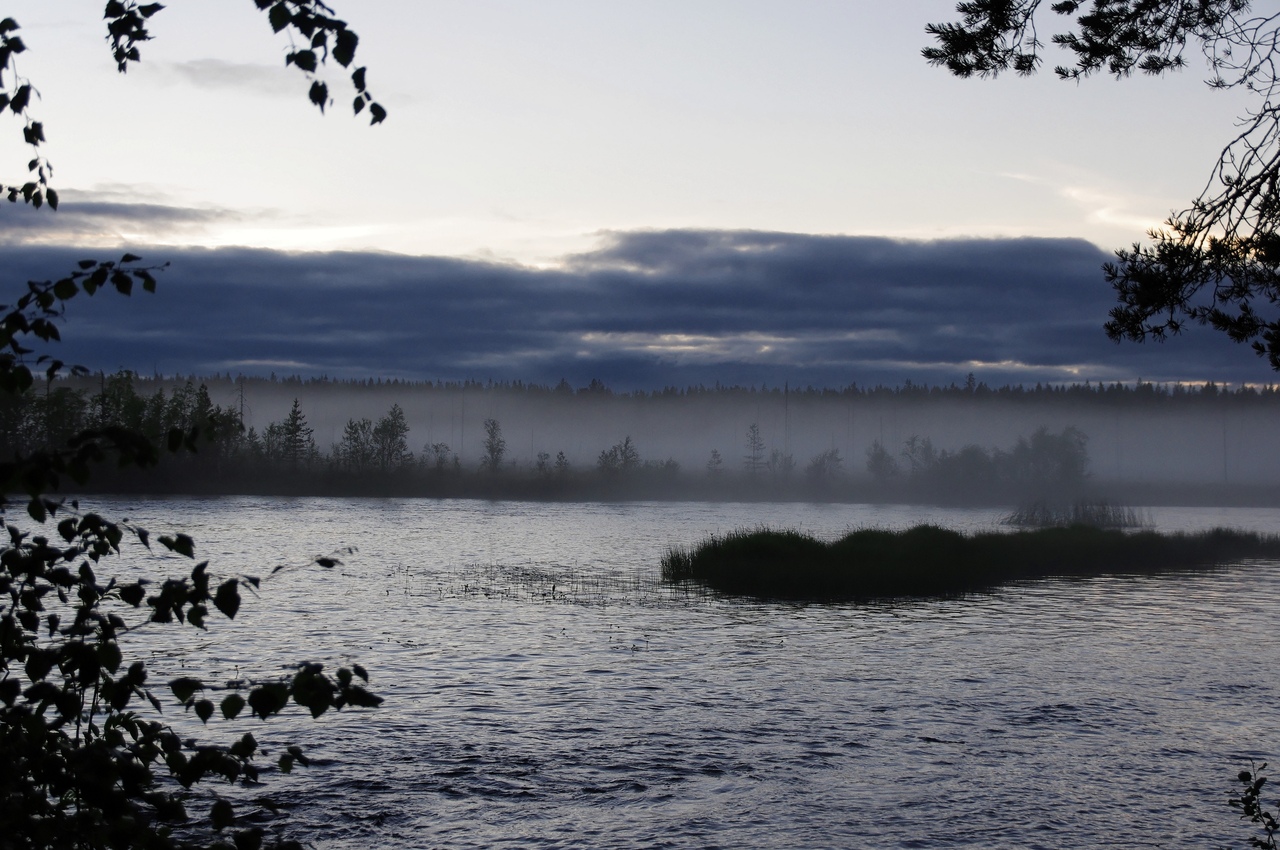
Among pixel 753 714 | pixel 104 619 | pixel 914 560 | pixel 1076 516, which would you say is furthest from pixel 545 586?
pixel 1076 516

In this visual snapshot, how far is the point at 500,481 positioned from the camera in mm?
183125

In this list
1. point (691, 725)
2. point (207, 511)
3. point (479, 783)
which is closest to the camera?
point (479, 783)

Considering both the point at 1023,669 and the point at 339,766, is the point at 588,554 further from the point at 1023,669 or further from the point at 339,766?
the point at 339,766

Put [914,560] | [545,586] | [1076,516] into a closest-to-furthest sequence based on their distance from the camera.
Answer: [545,586], [914,560], [1076,516]

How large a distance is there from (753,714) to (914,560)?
3509 centimetres

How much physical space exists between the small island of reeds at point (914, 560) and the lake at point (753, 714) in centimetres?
383

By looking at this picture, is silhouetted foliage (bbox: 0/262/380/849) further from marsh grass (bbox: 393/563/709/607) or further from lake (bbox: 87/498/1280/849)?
marsh grass (bbox: 393/563/709/607)

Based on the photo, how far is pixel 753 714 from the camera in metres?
24.3

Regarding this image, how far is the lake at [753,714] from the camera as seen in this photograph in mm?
17152

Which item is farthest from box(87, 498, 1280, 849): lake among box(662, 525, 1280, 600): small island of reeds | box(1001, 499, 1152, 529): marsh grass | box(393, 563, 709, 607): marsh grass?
box(1001, 499, 1152, 529): marsh grass

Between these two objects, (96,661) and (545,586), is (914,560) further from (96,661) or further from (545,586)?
(96,661)

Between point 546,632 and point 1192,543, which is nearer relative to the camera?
point 546,632

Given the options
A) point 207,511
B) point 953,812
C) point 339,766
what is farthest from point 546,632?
point 207,511

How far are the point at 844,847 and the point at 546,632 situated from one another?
21127 millimetres
